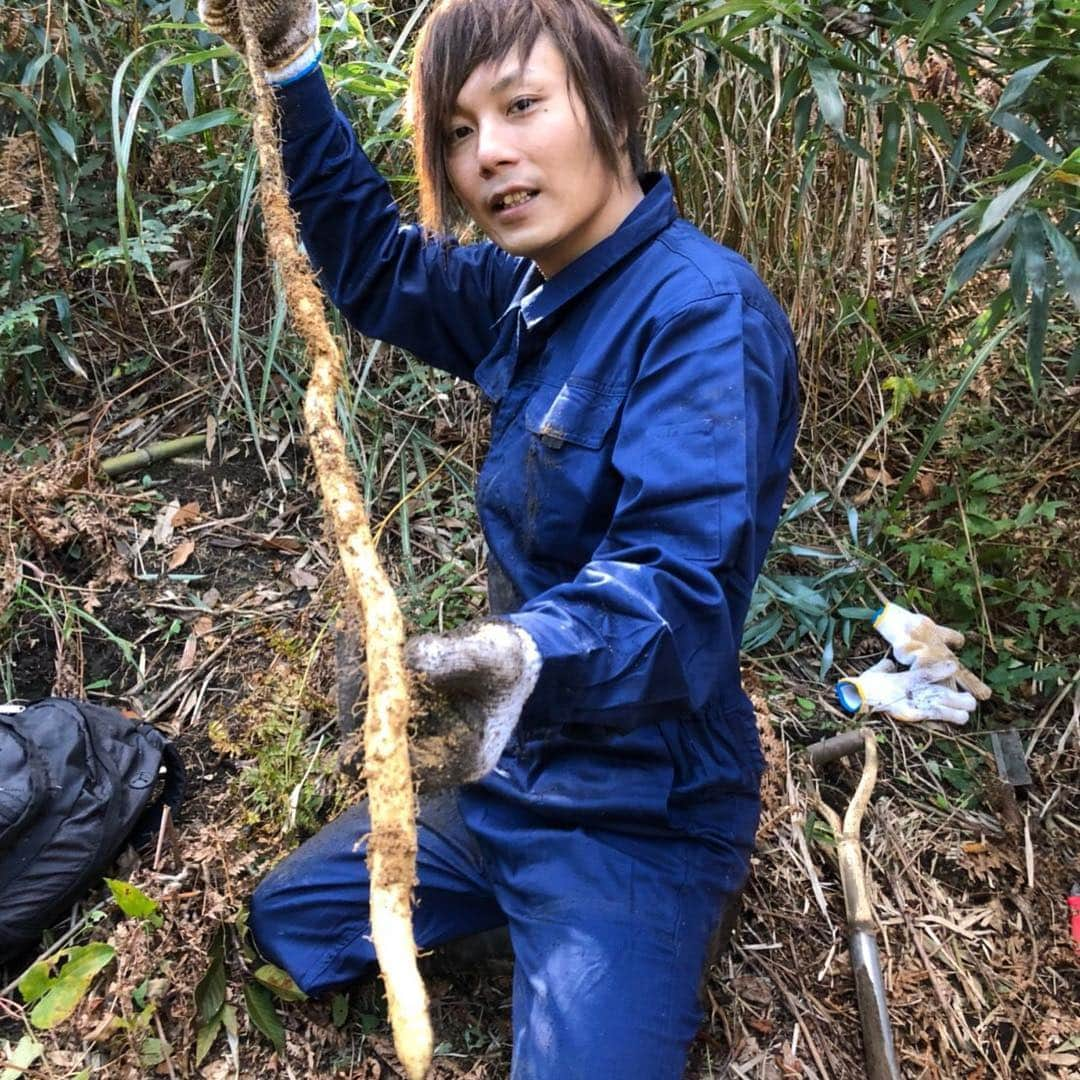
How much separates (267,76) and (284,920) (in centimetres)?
136

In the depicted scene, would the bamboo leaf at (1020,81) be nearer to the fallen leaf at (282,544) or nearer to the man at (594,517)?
the man at (594,517)

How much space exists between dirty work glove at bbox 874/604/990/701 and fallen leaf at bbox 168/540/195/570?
1557 millimetres

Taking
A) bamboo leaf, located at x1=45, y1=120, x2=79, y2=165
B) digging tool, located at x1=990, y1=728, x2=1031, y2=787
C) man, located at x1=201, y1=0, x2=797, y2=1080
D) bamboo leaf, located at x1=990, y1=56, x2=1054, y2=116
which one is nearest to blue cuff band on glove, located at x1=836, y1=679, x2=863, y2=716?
digging tool, located at x1=990, y1=728, x2=1031, y2=787

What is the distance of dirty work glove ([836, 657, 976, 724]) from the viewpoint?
1.95 m

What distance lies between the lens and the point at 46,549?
207cm

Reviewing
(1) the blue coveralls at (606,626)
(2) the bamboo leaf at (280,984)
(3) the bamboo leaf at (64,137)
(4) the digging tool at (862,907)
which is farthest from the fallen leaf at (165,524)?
(4) the digging tool at (862,907)

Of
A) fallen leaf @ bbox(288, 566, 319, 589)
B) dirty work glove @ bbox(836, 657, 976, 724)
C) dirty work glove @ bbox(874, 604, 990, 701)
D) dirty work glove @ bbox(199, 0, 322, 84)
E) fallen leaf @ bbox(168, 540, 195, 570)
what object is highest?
dirty work glove @ bbox(199, 0, 322, 84)

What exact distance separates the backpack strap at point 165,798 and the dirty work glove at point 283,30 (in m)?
1.20

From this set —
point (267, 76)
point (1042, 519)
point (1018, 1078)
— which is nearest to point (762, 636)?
point (1042, 519)

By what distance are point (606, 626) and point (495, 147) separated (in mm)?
690

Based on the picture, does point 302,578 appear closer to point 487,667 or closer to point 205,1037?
point 205,1037

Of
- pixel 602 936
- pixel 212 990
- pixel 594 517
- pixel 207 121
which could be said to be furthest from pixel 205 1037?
pixel 207 121

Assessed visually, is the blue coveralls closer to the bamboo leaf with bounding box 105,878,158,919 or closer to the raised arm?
the raised arm

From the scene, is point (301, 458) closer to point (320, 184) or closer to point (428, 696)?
point (320, 184)
